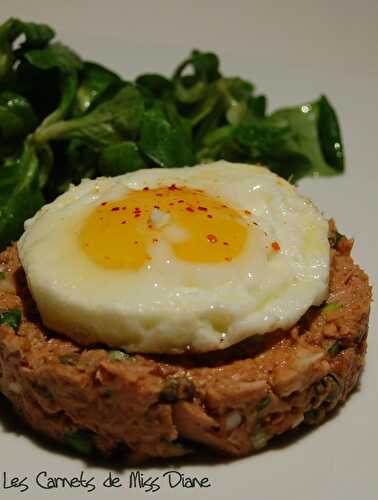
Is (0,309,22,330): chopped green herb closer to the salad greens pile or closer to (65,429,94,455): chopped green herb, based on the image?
(65,429,94,455): chopped green herb

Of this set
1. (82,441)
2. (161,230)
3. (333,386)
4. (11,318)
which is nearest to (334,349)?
(333,386)

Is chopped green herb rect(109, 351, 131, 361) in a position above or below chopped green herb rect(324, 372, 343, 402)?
below

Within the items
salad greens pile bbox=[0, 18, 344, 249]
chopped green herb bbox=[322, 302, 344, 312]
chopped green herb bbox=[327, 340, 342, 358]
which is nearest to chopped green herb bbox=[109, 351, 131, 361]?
chopped green herb bbox=[327, 340, 342, 358]

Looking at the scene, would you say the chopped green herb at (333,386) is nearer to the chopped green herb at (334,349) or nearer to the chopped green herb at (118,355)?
the chopped green herb at (334,349)

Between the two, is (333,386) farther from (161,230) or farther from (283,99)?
(283,99)

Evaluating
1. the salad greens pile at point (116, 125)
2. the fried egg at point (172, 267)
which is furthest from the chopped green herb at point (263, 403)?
the salad greens pile at point (116, 125)

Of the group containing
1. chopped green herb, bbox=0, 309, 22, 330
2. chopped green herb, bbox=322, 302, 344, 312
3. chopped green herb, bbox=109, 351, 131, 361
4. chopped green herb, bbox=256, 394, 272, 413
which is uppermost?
chopped green herb, bbox=322, 302, 344, 312

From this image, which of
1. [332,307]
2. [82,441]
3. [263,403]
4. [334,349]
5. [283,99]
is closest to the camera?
[263,403]
